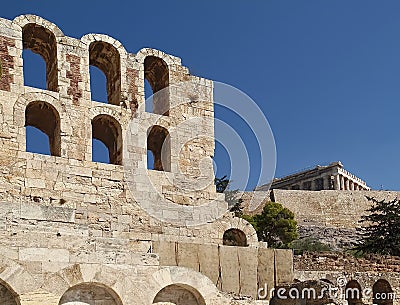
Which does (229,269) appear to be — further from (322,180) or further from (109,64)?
(322,180)

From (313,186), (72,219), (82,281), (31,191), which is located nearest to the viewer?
(82,281)

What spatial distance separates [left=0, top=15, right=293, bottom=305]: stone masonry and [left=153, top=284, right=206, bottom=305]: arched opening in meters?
0.02

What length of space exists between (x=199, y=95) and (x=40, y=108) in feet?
16.8

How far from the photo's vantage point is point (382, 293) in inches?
939

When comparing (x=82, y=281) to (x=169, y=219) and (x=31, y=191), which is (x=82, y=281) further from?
(x=169, y=219)

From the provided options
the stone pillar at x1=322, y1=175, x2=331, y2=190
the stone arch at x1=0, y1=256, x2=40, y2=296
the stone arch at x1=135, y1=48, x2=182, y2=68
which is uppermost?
the stone arch at x1=135, y1=48, x2=182, y2=68

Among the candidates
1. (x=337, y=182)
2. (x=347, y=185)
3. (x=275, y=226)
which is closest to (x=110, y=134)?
(x=275, y=226)

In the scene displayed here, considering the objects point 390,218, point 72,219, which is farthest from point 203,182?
point 390,218

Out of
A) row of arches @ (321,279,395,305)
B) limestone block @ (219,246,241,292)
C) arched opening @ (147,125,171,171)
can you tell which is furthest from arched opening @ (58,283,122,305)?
row of arches @ (321,279,395,305)

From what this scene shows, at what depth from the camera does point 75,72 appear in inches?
725

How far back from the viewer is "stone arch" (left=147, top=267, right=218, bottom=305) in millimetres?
12977

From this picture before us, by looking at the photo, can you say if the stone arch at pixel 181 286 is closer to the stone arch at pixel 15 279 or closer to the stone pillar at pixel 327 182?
the stone arch at pixel 15 279

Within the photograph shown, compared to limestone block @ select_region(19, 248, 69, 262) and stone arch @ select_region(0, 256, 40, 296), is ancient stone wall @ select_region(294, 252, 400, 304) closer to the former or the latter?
limestone block @ select_region(19, 248, 69, 262)

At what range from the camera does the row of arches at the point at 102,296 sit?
37.1 ft
